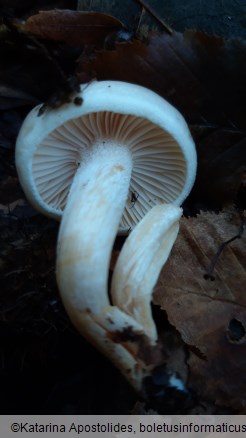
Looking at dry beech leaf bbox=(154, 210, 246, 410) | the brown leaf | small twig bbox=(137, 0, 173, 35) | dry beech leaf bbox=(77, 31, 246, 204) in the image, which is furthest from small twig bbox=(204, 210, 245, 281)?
the brown leaf

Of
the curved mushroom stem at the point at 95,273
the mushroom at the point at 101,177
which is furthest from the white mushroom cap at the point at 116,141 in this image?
the curved mushroom stem at the point at 95,273

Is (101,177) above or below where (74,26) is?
below

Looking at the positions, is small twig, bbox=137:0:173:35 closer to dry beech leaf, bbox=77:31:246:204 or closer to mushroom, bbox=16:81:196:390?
dry beech leaf, bbox=77:31:246:204

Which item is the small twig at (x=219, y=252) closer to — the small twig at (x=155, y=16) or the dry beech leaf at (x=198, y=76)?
the dry beech leaf at (x=198, y=76)

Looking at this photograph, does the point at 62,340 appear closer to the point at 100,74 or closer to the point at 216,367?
the point at 216,367

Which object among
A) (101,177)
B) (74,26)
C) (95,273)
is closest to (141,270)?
(95,273)

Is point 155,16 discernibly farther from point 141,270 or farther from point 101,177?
point 141,270
